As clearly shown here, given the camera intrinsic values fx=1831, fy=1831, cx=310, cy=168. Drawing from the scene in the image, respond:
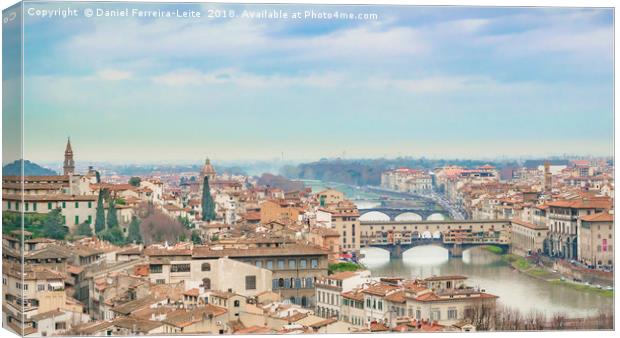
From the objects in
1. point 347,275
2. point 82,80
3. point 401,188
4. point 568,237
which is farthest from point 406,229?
point 82,80

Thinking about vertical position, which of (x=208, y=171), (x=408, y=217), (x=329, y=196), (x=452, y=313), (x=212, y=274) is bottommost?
(x=452, y=313)

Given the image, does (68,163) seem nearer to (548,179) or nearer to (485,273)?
(485,273)

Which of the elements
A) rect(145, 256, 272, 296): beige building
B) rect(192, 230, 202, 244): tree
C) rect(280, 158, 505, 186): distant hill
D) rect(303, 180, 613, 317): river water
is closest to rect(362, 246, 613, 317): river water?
rect(303, 180, 613, 317): river water

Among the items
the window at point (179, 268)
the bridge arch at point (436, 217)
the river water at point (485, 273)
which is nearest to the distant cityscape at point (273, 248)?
the window at point (179, 268)

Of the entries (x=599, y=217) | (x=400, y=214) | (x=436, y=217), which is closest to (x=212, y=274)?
(x=599, y=217)

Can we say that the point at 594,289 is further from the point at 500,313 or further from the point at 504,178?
the point at 504,178

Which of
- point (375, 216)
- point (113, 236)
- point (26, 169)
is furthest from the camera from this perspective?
point (375, 216)
